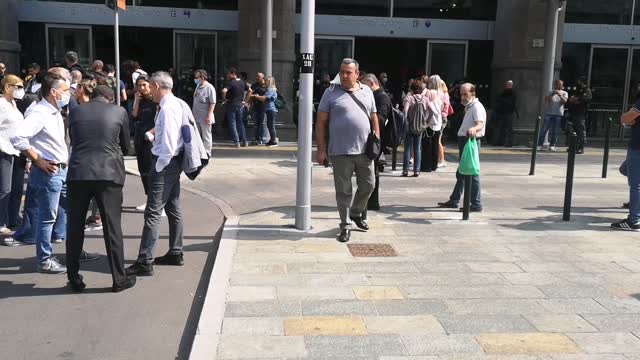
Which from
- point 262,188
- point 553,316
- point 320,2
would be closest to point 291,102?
point 320,2

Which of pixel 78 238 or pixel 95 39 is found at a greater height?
pixel 95 39

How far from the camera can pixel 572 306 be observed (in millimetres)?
5125

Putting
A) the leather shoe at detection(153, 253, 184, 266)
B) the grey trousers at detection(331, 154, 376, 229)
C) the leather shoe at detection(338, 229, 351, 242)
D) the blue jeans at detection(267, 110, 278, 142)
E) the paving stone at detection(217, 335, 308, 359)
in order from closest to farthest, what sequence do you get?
the paving stone at detection(217, 335, 308, 359)
the leather shoe at detection(153, 253, 184, 266)
the grey trousers at detection(331, 154, 376, 229)
the leather shoe at detection(338, 229, 351, 242)
the blue jeans at detection(267, 110, 278, 142)

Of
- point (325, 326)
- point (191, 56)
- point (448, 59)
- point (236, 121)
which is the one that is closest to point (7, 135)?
point (325, 326)

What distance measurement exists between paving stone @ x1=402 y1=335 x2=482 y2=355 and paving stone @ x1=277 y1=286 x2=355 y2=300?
956 mm

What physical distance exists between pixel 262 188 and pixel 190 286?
467 centimetres

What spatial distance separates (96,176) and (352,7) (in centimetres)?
1438

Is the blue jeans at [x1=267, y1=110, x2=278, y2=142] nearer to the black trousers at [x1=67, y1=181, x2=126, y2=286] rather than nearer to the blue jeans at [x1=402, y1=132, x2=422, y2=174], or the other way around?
the blue jeans at [x1=402, y1=132, x2=422, y2=174]

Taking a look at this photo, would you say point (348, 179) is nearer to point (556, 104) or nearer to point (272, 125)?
point (272, 125)

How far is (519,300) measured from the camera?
526 cm

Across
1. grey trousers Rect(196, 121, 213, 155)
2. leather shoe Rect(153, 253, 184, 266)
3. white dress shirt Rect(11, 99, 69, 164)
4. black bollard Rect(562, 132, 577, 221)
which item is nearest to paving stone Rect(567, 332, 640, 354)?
leather shoe Rect(153, 253, 184, 266)

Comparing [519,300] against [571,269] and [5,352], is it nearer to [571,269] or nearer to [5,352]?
[571,269]

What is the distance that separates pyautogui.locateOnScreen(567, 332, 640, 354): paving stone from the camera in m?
4.28

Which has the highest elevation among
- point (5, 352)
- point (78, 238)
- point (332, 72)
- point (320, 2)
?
point (320, 2)
